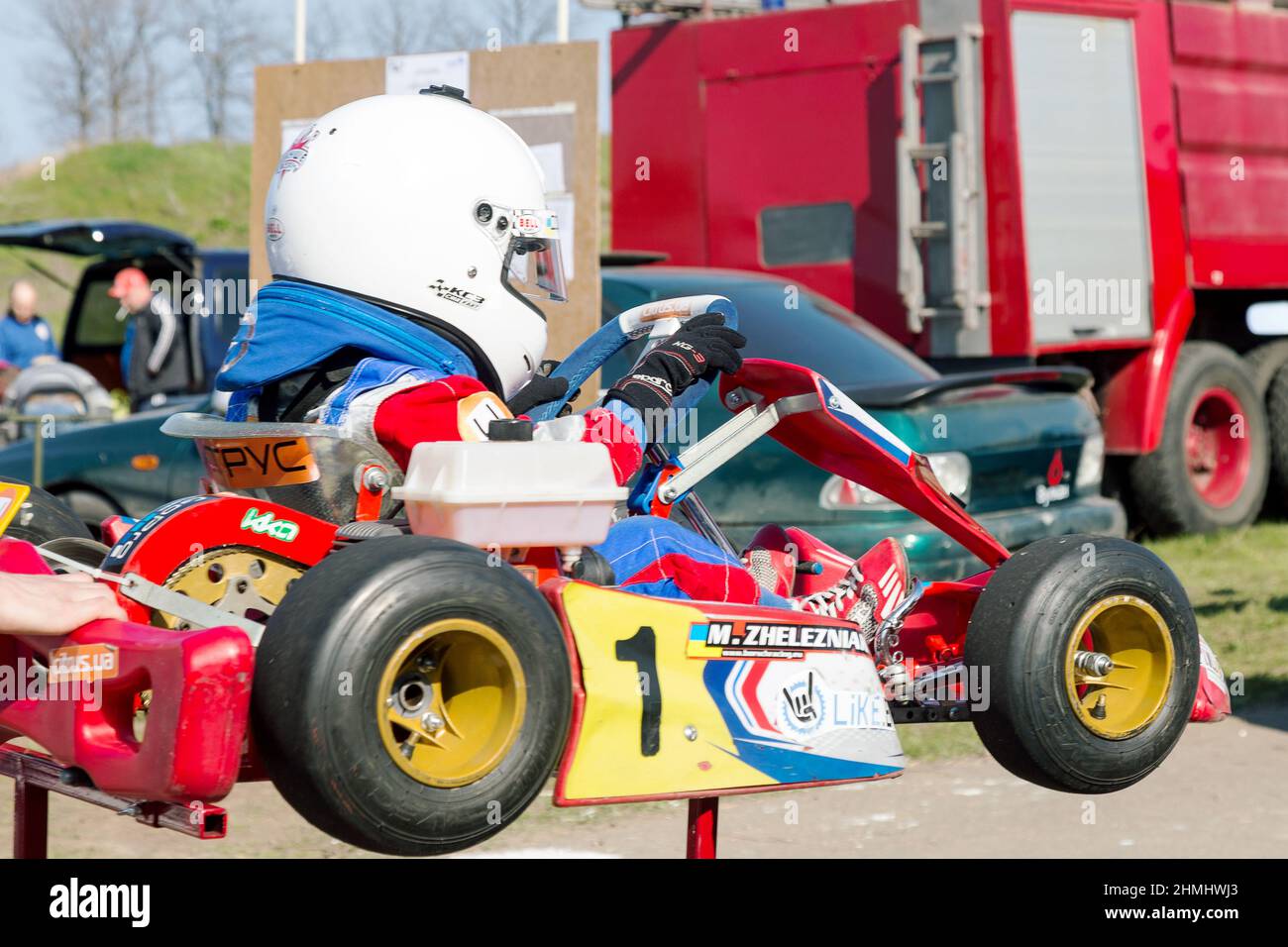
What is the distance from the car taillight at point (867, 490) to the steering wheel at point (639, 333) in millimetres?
2390

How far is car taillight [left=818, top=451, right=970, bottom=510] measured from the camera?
6.23 m

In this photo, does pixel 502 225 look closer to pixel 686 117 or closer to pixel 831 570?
pixel 831 570

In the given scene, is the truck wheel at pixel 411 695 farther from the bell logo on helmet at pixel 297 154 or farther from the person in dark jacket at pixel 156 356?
the person in dark jacket at pixel 156 356

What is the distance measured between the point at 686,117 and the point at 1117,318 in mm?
2569

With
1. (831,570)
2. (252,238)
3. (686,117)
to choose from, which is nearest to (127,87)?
(686,117)

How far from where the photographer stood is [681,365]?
134 inches

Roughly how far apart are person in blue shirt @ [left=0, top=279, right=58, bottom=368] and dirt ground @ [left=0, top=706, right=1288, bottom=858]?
23.9 ft

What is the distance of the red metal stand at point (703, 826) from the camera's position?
3.45 meters

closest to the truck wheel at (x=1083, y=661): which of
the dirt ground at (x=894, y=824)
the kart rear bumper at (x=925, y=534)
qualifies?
the dirt ground at (x=894, y=824)

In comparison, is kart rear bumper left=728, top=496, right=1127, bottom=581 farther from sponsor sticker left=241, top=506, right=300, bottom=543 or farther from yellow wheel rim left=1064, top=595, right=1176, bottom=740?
sponsor sticker left=241, top=506, right=300, bottom=543

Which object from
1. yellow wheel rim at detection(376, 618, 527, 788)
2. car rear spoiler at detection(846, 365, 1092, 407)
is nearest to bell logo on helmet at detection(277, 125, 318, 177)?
yellow wheel rim at detection(376, 618, 527, 788)

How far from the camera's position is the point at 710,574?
11.0 feet
